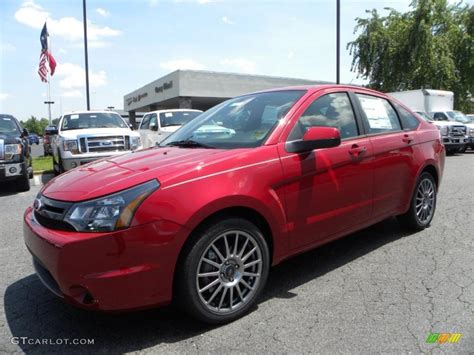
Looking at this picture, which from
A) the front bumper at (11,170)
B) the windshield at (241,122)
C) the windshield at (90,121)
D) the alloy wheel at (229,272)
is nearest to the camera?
the alloy wheel at (229,272)

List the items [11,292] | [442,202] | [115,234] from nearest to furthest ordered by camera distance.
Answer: [115,234]
[11,292]
[442,202]

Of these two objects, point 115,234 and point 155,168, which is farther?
point 155,168

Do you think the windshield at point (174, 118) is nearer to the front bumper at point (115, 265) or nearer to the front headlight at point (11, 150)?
Result: the front headlight at point (11, 150)

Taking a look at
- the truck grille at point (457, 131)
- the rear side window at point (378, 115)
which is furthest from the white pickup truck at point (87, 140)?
the truck grille at point (457, 131)

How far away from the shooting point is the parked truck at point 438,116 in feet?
53.0

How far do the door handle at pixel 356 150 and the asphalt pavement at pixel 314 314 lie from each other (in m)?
1.05

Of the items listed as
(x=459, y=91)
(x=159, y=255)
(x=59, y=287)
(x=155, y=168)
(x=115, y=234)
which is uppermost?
(x=459, y=91)

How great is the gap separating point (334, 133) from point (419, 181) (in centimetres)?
206

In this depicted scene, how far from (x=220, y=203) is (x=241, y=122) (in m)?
1.16

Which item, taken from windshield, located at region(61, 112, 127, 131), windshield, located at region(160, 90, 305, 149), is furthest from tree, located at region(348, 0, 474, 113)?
windshield, located at region(160, 90, 305, 149)

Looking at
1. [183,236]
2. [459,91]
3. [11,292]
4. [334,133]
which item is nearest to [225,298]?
[183,236]

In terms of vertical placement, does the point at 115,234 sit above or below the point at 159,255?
above

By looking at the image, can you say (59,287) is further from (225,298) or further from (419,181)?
(419,181)

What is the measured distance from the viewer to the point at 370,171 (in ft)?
13.2
